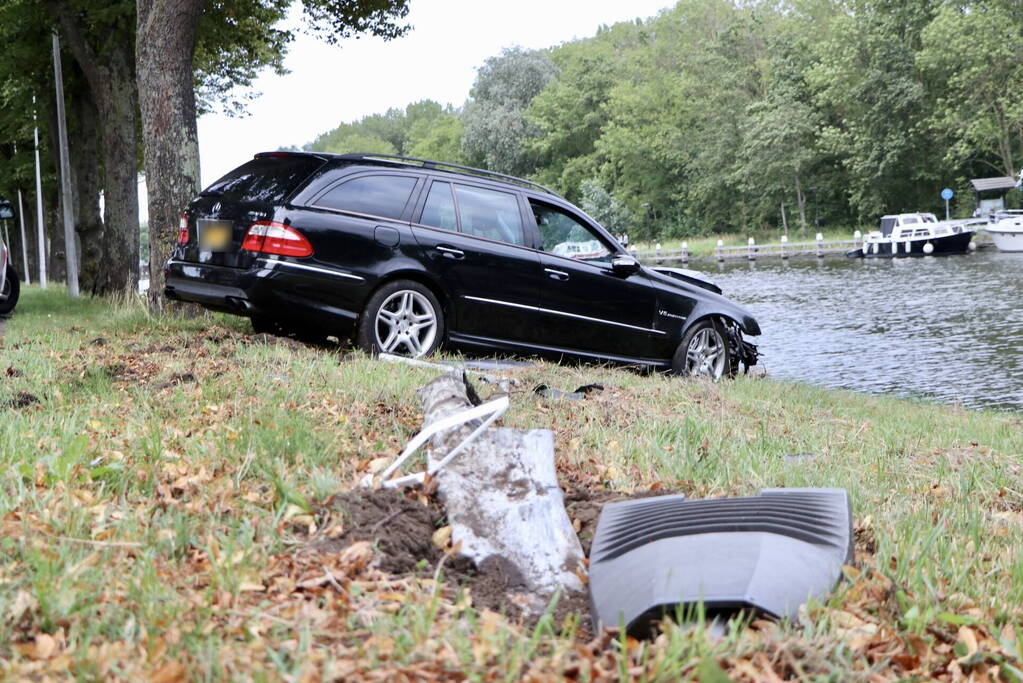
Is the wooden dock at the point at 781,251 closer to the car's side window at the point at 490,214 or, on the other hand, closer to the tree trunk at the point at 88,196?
the tree trunk at the point at 88,196

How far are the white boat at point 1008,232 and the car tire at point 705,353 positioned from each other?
37.3 metres

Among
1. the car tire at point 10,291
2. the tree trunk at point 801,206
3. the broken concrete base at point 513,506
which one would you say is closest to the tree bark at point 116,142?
the car tire at point 10,291

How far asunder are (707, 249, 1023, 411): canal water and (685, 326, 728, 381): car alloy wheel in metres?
2.77

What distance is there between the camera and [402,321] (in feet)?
27.5

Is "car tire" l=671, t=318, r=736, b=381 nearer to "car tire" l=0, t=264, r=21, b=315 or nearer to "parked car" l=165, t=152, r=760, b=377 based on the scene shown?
"parked car" l=165, t=152, r=760, b=377

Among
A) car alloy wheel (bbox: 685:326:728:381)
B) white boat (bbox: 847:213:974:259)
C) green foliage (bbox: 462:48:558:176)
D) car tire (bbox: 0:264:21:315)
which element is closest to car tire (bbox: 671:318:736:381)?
car alloy wheel (bbox: 685:326:728:381)

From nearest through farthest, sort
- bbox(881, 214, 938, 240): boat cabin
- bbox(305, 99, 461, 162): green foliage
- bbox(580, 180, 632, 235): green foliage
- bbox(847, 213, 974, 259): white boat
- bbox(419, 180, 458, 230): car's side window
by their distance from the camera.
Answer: bbox(419, 180, 458, 230): car's side window → bbox(847, 213, 974, 259): white boat → bbox(881, 214, 938, 240): boat cabin → bbox(580, 180, 632, 235): green foliage → bbox(305, 99, 461, 162): green foliage

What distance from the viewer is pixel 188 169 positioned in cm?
1108

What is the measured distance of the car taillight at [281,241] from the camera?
7918mm

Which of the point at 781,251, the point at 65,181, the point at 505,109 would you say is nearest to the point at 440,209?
the point at 65,181

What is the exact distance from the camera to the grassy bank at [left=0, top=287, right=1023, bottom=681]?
8.50 ft

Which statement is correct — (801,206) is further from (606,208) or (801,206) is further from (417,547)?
(417,547)

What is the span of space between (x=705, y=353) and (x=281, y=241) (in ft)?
15.0

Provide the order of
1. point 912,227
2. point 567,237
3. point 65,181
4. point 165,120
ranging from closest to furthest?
point 567,237 < point 165,120 < point 65,181 < point 912,227
